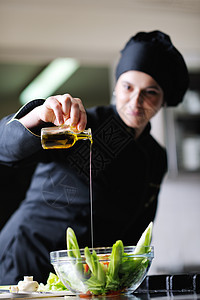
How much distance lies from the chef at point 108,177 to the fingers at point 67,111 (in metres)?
0.38

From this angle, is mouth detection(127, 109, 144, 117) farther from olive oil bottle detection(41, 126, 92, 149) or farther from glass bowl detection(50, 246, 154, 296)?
glass bowl detection(50, 246, 154, 296)

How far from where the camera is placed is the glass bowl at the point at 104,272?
1.00m

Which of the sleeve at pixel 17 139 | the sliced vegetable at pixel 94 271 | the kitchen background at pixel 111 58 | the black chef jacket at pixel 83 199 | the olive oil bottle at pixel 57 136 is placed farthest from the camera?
the kitchen background at pixel 111 58

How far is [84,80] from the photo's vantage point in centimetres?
328

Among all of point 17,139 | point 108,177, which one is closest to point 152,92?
point 108,177

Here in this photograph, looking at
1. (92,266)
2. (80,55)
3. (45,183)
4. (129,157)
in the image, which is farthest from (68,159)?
(80,55)

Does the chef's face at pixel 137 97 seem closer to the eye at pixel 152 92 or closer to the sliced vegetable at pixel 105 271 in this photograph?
the eye at pixel 152 92

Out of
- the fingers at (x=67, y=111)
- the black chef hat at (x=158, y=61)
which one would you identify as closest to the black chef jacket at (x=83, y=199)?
the black chef hat at (x=158, y=61)

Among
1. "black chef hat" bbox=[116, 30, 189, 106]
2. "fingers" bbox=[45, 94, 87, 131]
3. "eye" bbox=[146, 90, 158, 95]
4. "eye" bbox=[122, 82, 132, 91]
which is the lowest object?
"fingers" bbox=[45, 94, 87, 131]

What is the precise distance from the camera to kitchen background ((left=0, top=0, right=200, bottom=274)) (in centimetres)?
289

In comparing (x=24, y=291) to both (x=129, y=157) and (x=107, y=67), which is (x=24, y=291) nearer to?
(x=129, y=157)

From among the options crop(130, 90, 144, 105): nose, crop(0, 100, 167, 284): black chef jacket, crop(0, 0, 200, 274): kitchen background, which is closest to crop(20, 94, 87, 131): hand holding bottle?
crop(0, 100, 167, 284): black chef jacket

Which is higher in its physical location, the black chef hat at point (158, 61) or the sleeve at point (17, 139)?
the black chef hat at point (158, 61)

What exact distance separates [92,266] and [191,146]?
2.24 meters
